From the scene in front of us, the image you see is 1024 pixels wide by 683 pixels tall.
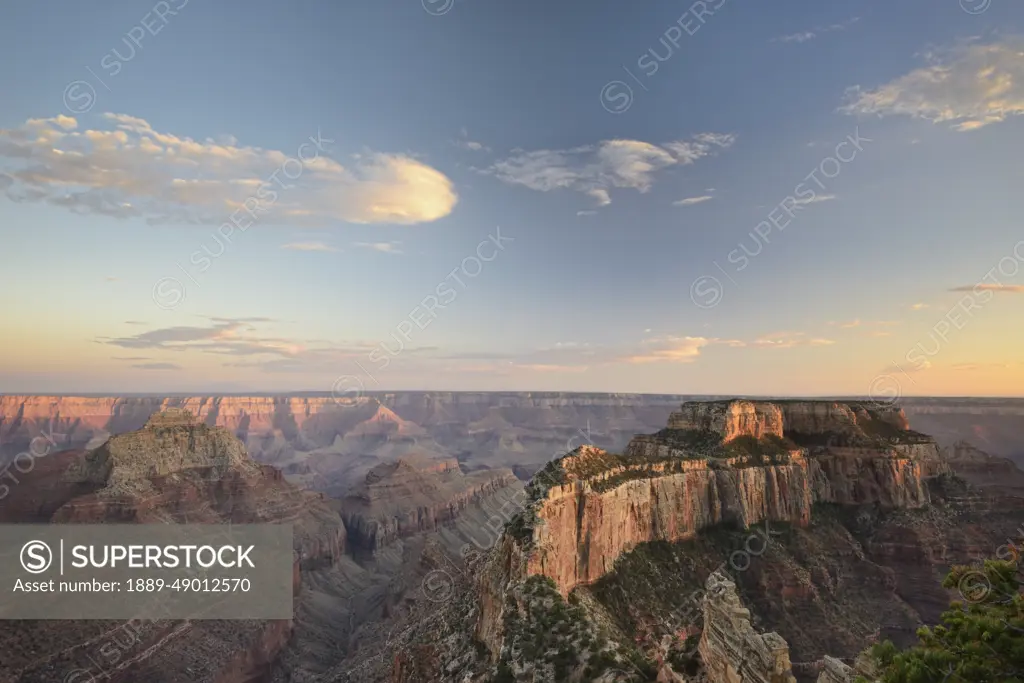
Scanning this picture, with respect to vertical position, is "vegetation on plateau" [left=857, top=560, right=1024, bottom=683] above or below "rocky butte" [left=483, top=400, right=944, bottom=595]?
above

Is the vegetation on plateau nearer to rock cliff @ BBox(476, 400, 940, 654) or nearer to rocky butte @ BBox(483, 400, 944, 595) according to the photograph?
rock cliff @ BBox(476, 400, 940, 654)

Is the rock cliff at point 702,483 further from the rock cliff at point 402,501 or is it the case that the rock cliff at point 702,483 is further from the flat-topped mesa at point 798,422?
the rock cliff at point 402,501

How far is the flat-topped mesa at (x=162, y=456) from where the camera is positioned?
8669 cm

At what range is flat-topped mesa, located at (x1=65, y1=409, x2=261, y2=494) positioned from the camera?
3413 inches

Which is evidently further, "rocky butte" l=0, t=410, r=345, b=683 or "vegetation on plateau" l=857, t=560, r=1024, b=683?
"rocky butte" l=0, t=410, r=345, b=683

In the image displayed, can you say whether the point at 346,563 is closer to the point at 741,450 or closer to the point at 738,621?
the point at 741,450

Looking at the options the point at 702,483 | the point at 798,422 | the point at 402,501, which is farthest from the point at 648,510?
the point at 402,501

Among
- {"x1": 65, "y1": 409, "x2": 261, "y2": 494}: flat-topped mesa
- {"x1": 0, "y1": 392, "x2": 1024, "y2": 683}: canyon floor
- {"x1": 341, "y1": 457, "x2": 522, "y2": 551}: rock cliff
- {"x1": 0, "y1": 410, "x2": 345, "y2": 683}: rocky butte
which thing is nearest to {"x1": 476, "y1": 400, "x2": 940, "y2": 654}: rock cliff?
{"x1": 0, "y1": 392, "x2": 1024, "y2": 683}: canyon floor

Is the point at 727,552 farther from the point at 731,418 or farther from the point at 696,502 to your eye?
the point at 731,418

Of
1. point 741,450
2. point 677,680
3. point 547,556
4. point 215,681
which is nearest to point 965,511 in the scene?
point 741,450

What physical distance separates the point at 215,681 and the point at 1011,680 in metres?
79.0

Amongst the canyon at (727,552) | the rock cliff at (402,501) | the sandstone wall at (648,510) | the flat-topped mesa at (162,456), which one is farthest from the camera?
the rock cliff at (402,501)

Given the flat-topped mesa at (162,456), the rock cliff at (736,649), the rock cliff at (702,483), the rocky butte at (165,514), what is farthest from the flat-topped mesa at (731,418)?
the flat-topped mesa at (162,456)

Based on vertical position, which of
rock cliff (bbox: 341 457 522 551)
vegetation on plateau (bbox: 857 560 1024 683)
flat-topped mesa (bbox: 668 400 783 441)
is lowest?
rock cliff (bbox: 341 457 522 551)
